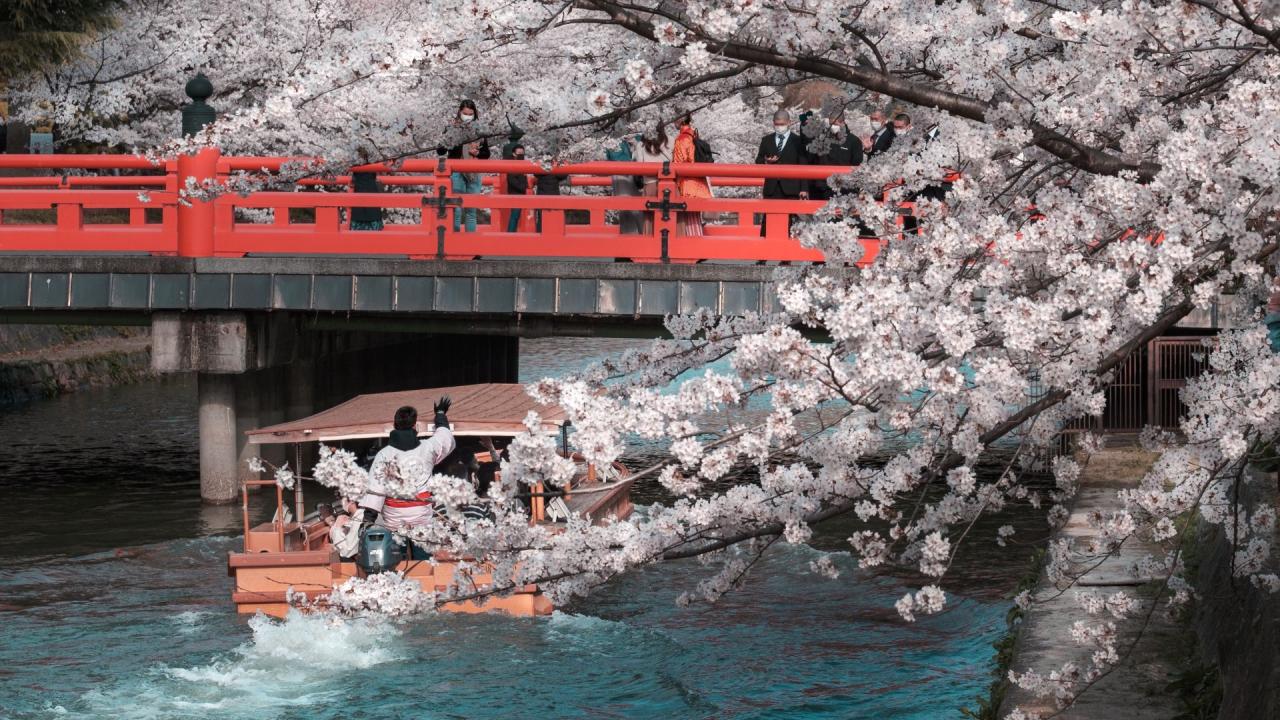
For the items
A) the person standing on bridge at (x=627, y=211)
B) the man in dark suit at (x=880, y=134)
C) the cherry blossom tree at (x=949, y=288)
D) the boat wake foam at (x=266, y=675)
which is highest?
the man in dark suit at (x=880, y=134)

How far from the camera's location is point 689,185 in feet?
58.7

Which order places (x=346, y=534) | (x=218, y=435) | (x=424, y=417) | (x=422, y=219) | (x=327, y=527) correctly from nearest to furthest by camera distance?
(x=346, y=534), (x=327, y=527), (x=424, y=417), (x=422, y=219), (x=218, y=435)

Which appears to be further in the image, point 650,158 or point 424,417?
point 650,158

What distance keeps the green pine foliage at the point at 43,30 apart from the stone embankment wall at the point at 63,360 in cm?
498

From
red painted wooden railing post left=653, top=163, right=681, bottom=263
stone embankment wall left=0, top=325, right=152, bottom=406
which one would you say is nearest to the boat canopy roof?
red painted wooden railing post left=653, top=163, right=681, bottom=263

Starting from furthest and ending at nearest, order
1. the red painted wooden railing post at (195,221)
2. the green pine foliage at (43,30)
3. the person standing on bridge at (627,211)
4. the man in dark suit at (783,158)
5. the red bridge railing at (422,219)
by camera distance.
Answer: the green pine foliage at (43,30) → the person standing on bridge at (627,211) → the red painted wooden railing post at (195,221) → the man in dark suit at (783,158) → the red bridge railing at (422,219)

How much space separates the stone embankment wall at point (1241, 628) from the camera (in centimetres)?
713

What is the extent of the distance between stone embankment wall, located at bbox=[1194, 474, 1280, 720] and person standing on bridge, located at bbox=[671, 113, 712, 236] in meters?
8.44

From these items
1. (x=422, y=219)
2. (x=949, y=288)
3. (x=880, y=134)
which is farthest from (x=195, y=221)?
(x=949, y=288)

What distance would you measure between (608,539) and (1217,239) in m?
2.52

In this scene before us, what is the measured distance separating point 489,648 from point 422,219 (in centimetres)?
660

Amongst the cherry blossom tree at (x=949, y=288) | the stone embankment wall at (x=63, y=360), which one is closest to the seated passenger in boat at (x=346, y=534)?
the cherry blossom tree at (x=949, y=288)

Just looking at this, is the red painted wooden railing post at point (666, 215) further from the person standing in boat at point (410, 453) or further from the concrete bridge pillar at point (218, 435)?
the concrete bridge pillar at point (218, 435)

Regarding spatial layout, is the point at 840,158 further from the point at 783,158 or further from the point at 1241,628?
the point at 1241,628
